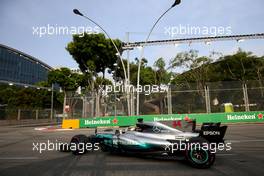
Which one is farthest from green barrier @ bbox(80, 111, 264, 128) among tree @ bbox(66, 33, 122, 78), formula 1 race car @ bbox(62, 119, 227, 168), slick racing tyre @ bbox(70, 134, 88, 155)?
formula 1 race car @ bbox(62, 119, 227, 168)

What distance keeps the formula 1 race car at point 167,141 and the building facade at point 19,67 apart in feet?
295

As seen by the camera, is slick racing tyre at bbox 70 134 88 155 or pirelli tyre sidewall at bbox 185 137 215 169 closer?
pirelli tyre sidewall at bbox 185 137 215 169

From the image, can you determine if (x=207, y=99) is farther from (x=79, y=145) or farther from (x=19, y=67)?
(x=19, y=67)

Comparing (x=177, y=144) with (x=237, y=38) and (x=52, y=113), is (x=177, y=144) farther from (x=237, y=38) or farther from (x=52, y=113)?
(x=52, y=113)

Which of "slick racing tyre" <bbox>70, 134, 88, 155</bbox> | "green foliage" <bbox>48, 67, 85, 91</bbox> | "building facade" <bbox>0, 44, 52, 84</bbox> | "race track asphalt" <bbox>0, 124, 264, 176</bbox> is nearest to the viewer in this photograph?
"race track asphalt" <bbox>0, 124, 264, 176</bbox>

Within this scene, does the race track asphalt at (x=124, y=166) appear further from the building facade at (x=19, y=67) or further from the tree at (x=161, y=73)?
the building facade at (x=19, y=67)

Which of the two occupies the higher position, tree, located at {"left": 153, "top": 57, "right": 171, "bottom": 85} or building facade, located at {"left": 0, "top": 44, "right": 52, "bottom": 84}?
building facade, located at {"left": 0, "top": 44, "right": 52, "bottom": 84}

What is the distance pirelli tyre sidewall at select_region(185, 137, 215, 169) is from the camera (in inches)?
211

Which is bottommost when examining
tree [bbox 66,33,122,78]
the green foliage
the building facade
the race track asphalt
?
the race track asphalt

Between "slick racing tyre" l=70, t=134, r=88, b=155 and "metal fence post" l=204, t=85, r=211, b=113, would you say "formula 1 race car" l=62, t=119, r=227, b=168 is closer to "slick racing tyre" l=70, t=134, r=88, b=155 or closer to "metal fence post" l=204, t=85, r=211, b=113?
"slick racing tyre" l=70, t=134, r=88, b=155

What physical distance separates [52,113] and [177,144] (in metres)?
39.2

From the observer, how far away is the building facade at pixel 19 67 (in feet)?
279

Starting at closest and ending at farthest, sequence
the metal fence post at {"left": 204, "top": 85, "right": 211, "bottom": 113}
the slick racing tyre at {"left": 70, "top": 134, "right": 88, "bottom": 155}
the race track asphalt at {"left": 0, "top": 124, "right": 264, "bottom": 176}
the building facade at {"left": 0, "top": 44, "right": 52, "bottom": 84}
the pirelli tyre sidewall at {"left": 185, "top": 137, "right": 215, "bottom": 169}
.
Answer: the race track asphalt at {"left": 0, "top": 124, "right": 264, "bottom": 176}
the pirelli tyre sidewall at {"left": 185, "top": 137, "right": 215, "bottom": 169}
the slick racing tyre at {"left": 70, "top": 134, "right": 88, "bottom": 155}
the metal fence post at {"left": 204, "top": 85, "right": 211, "bottom": 113}
the building facade at {"left": 0, "top": 44, "right": 52, "bottom": 84}

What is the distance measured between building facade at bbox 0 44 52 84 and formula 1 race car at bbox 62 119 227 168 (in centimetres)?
8997
